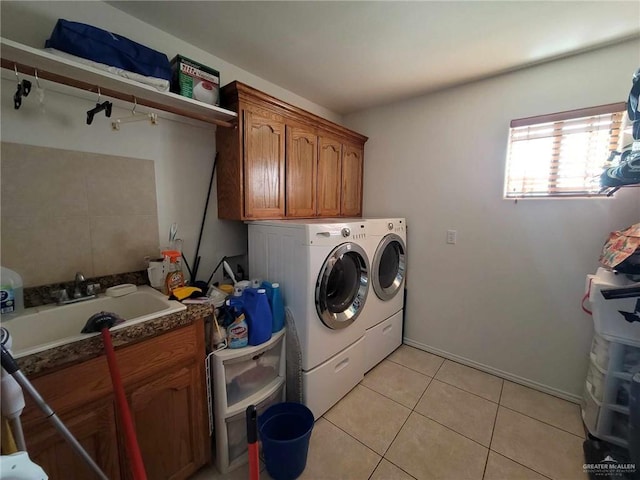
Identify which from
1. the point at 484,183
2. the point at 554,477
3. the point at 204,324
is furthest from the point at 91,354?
the point at 484,183

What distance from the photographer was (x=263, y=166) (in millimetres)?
1785

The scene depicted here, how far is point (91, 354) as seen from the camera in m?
0.88

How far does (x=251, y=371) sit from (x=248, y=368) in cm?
3

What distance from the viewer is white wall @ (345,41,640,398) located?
168 cm

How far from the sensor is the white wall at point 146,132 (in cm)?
114

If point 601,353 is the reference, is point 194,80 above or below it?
above

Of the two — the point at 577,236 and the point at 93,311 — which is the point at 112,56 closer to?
the point at 93,311

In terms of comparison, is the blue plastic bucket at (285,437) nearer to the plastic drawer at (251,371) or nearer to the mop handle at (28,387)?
the plastic drawer at (251,371)

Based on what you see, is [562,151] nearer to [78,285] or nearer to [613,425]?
[613,425]

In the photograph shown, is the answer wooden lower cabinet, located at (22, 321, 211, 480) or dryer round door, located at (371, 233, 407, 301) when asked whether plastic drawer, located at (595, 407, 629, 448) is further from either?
wooden lower cabinet, located at (22, 321, 211, 480)

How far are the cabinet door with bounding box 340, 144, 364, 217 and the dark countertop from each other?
1735 mm

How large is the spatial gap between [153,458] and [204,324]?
0.56 m

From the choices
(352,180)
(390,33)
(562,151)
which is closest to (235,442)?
(352,180)

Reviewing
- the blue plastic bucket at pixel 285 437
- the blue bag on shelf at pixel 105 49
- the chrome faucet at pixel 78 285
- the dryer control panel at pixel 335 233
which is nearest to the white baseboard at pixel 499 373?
the dryer control panel at pixel 335 233
